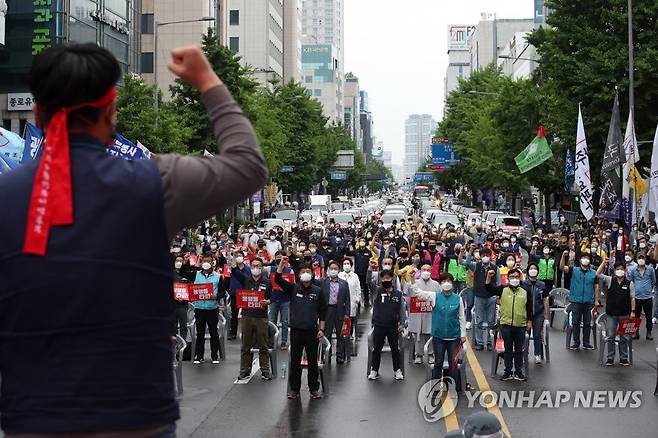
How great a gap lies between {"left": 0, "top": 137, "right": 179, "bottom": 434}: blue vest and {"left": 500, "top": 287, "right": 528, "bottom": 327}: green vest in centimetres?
1380

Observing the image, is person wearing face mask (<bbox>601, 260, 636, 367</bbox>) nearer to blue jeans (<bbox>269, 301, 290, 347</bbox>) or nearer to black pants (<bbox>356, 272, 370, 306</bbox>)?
blue jeans (<bbox>269, 301, 290, 347</bbox>)

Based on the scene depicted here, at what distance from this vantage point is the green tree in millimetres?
40500

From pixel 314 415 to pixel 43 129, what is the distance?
11032 mm

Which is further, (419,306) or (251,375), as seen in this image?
(419,306)

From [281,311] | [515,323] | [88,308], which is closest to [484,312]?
[281,311]


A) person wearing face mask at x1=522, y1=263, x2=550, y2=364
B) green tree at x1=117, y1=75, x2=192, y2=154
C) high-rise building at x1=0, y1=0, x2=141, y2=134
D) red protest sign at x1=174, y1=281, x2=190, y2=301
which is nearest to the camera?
person wearing face mask at x1=522, y1=263, x2=550, y2=364

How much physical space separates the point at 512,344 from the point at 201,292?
15.9 ft

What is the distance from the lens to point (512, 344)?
1620 cm

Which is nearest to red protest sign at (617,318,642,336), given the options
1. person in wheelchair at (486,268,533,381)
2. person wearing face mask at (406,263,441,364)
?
person in wheelchair at (486,268,533,381)

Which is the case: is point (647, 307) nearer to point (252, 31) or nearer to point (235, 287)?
point (235, 287)

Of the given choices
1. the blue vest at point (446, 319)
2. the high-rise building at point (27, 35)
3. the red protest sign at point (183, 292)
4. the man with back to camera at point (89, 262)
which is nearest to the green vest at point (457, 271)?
the red protest sign at point (183, 292)

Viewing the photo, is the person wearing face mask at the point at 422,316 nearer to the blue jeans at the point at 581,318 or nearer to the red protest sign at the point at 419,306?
the red protest sign at the point at 419,306

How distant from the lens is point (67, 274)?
2539 mm

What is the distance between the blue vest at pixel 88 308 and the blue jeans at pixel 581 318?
17359 millimetres
